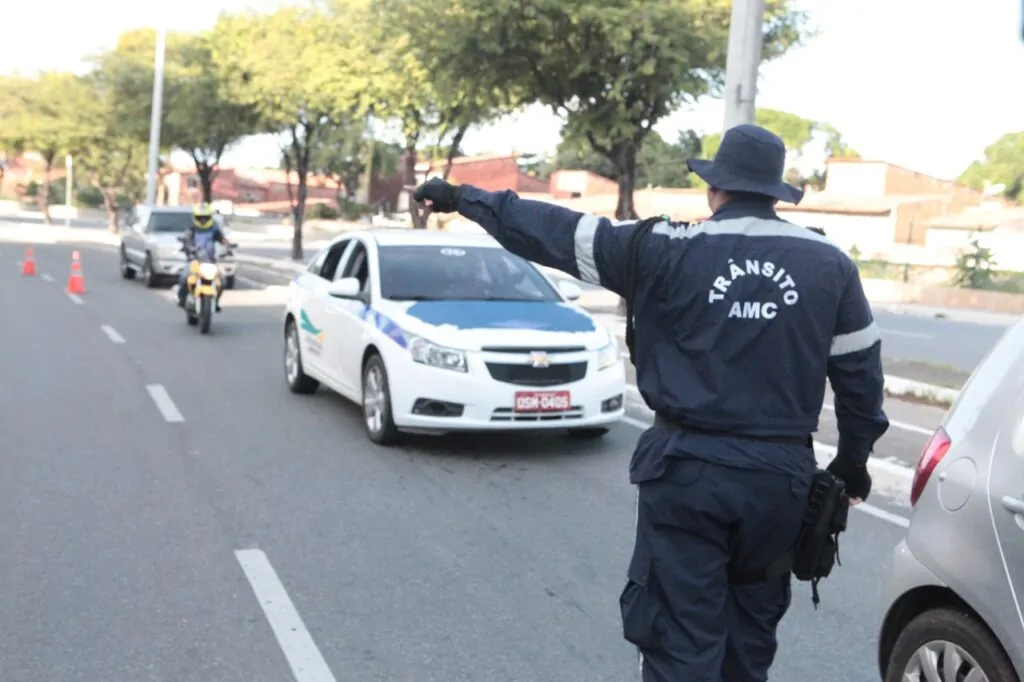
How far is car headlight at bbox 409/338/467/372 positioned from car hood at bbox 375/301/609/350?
0.04m

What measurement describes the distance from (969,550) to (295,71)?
2950cm

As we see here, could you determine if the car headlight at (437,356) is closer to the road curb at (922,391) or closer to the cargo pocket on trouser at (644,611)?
the cargo pocket on trouser at (644,611)

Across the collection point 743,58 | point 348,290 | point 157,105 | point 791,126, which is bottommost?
point 348,290

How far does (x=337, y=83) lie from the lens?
28797 millimetres

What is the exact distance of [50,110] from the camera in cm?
5134

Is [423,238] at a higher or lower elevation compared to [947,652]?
higher

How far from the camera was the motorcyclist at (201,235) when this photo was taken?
16.6 metres

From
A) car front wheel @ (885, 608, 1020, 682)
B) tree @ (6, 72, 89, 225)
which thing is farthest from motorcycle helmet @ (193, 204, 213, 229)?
tree @ (6, 72, 89, 225)

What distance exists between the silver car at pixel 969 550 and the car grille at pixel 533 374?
4897 millimetres

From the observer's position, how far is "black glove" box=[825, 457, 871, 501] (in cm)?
354

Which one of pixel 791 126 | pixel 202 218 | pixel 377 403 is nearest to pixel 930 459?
pixel 377 403

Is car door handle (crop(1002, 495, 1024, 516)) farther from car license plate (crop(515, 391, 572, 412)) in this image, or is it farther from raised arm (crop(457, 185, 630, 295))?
car license plate (crop(515, 391, 572, 412))

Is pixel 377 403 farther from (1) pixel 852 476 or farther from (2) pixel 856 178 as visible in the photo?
(2) pixel 856 178

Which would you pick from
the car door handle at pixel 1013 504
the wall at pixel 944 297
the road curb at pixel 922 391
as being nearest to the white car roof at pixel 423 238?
the road curb at pixel 922 391
